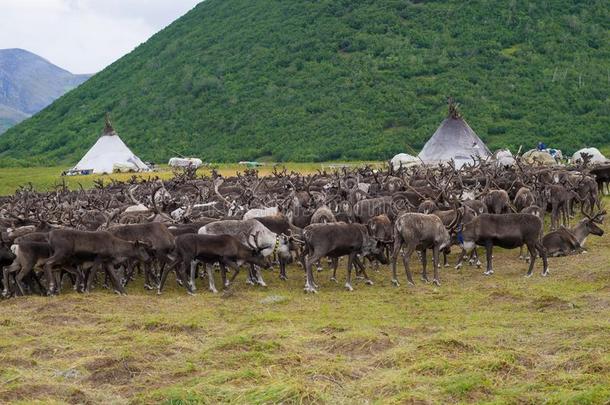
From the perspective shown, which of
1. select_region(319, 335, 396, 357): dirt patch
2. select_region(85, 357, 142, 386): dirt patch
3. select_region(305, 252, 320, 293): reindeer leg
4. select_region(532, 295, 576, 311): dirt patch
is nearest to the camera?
select_region(85, 357, 142, 386): dirt patch

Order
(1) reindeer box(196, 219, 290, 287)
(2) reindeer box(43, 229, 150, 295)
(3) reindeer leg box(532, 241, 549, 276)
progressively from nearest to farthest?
(2) reindeer box(43, 229, 150, 295), (3) reindeer leg box(532, 241, 549, 276), (1) reindeer box(196, 219, 290, 287)

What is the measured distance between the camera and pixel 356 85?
78.8 m

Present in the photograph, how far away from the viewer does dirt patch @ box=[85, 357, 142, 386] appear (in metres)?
10.8

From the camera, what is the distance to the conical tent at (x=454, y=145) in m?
48.8

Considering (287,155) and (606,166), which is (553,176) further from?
(287,155)

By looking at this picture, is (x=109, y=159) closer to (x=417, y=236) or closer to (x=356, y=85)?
(x=356, y=85)

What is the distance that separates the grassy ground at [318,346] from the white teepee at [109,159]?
4205 centimetres

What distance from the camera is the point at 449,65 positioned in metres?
79.3

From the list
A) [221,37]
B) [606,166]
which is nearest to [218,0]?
[221,37]

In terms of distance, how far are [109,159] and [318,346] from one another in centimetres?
4981

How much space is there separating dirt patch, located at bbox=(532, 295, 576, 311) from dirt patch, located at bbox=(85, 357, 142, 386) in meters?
7.30

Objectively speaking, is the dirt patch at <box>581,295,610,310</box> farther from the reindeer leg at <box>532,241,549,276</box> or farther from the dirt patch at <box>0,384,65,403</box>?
the dirt patch at <box>0,384,65,403</box>

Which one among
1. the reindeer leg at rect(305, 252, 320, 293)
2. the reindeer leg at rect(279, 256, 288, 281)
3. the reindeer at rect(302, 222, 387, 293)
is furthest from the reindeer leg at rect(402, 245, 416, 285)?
the reindeer leg at rect(279, 256, 288, 281)

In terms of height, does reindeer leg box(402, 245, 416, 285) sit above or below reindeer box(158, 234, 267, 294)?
below
